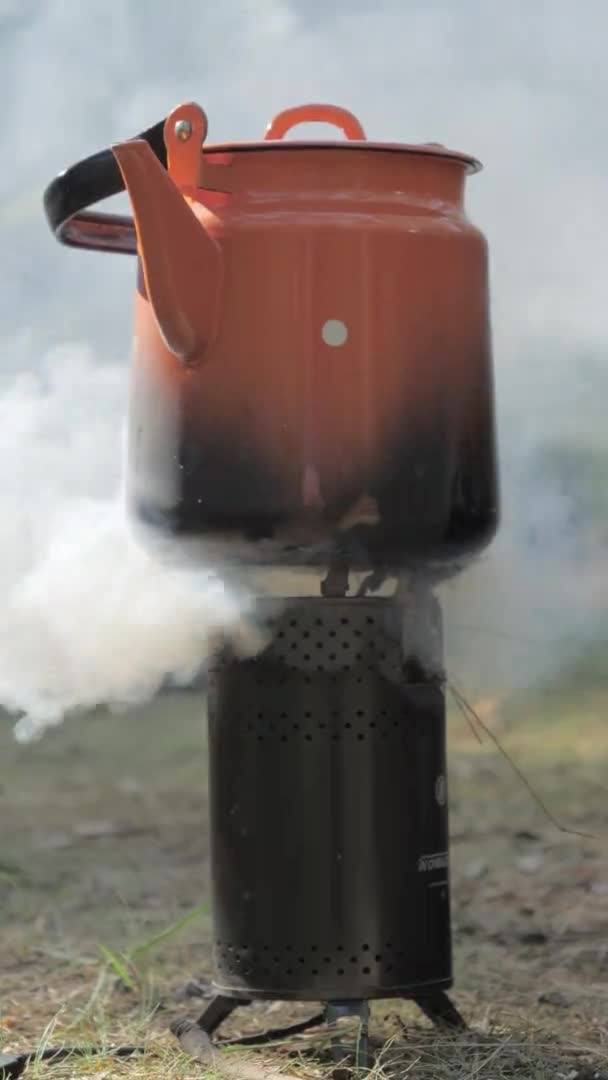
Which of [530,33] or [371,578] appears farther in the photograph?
[530,33]

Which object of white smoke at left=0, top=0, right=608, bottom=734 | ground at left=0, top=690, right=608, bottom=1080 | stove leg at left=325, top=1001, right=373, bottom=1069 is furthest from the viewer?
white smoke at left=0, top=0, right=608, bottom=734

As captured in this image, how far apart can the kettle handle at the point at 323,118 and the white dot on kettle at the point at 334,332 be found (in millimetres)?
272

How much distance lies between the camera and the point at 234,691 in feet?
7.36

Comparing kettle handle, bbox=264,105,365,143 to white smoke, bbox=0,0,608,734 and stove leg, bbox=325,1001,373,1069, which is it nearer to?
white smoke, bbox=0,0,608,734

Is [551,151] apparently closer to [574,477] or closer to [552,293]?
[552,293]

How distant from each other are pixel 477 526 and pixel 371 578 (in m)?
0.15

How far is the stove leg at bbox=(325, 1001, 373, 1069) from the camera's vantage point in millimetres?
2201

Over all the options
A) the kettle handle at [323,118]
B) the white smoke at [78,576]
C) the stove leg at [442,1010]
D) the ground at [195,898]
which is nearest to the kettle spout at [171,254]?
the kettle handle at [323,118]

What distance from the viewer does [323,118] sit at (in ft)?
7.46

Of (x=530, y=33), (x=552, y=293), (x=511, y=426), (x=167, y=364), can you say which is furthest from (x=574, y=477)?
(x=530, y=33)

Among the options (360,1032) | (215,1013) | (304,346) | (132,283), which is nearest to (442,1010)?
(360,1032)

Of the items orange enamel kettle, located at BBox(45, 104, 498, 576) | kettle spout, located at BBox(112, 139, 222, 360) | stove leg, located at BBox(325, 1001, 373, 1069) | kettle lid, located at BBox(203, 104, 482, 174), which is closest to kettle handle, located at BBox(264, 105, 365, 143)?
kettle lid, located at BBox(203, 104, 482, 174)

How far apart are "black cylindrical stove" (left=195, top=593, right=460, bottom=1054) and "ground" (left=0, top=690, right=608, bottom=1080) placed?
0.13m

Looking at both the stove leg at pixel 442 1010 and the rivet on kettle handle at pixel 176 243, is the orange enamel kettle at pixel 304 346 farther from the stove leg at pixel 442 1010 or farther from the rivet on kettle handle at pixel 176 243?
the stove leg at pixel 442 1010
